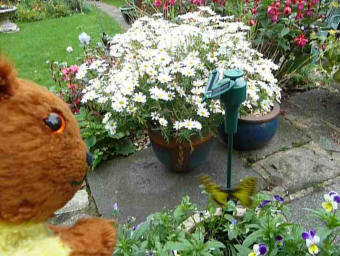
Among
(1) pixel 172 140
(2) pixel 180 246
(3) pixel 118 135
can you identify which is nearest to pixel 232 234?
(2) pixel 180 246

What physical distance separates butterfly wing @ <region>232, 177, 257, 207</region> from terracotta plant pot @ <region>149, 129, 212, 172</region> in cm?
87

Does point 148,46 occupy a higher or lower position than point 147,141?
higher

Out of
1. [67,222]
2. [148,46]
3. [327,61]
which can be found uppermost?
[148,46]

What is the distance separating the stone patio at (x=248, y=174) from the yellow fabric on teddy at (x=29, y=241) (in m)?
1.62

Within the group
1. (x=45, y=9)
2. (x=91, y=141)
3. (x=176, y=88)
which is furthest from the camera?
(x=45, y=9)

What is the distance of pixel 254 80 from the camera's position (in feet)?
9.04

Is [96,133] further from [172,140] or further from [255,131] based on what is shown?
[255,131]

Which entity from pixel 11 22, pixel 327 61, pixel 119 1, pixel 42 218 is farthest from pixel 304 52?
pixel 119 1

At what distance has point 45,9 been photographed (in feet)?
30.3

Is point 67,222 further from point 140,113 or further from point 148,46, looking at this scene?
point 148,46

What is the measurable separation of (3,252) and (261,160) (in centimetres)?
237

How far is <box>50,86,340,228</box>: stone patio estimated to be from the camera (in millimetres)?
2635

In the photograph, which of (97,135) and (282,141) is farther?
(282,141)

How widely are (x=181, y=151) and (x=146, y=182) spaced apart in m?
0.41
